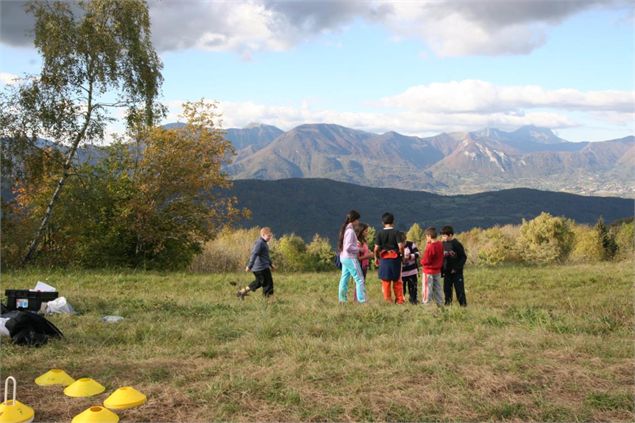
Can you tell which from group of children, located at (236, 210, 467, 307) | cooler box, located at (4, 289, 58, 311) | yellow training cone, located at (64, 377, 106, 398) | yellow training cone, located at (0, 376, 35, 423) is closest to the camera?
yellow training cone, located at (0, 376, 35, 423)

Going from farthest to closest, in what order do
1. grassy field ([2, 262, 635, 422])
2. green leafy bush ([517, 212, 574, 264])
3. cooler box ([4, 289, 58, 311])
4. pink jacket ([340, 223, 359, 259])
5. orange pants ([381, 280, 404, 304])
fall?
green leafy bush ([517, 212, 574, 264])
orange pants ([381, 280, 404, 304])
pink jacket ([340, 223, 359, 259])
cooler box ([4, 289, 58, 311])
grassy field ([2, 262, 635, 422])

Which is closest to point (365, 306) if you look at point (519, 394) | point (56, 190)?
point (519, 394)

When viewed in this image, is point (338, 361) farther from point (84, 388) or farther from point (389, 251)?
point (389, 251)

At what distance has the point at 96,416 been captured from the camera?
511 cm

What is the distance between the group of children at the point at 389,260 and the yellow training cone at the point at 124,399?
258 inches

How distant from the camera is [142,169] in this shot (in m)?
25.5

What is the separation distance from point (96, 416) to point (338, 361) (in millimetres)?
2940

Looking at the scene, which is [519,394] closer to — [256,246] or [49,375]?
[49,375]

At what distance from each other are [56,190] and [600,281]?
2065 centimetres

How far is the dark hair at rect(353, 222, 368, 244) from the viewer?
1234cm

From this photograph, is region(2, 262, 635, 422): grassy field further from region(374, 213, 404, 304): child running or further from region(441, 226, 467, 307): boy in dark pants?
region(441, 226, 467, 307): boy in dark pants

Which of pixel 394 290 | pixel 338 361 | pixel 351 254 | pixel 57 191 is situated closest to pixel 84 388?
pixel 338 361

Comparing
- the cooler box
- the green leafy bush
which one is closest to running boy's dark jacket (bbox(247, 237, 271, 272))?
the cooler box

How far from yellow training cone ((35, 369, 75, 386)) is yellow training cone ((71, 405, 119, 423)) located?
1103mm
